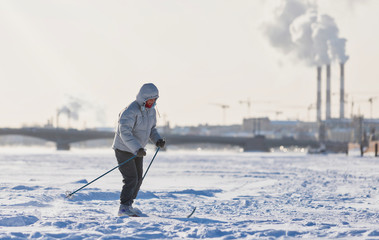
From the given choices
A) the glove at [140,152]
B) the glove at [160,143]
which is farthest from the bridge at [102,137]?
the glove at [140,152]

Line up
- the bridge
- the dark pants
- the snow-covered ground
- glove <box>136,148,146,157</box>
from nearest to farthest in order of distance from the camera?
the snow-covered ground → glove <box>136,148,146,157</box> → the dark pants → the bridge

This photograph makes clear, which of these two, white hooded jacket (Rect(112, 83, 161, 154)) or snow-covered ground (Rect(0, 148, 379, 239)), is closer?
snow-covered ground (Rect(0, 148, 379, 239))

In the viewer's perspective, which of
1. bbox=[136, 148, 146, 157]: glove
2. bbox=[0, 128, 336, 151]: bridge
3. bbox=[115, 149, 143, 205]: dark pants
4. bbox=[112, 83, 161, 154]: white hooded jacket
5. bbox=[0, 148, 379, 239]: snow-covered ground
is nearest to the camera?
bbox=[0, 148, 379, 239]: snow-covered ground

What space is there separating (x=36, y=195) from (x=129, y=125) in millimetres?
3008

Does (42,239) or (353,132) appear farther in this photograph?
(353,132)

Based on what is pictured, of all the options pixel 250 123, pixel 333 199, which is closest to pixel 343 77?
pixel 250 123

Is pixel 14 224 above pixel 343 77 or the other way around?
the other way around

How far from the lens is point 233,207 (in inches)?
321

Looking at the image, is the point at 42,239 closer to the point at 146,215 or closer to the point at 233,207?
the point at 146,215

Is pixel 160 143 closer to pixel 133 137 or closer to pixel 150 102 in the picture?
pixel 133 137

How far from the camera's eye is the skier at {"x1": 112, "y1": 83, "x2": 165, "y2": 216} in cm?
677

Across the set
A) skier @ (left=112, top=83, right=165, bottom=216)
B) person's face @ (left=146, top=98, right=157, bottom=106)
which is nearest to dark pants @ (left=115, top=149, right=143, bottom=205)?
skier @ (left=112, top=83, right=165, bottom=216)

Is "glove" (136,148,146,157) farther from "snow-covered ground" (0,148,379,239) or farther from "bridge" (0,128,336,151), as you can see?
"bridge" (0,128,336,151)

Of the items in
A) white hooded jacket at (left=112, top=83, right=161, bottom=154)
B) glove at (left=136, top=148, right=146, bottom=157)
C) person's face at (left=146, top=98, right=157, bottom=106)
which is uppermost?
person's face at (left=146, top=98, right=157, bottom=106)
